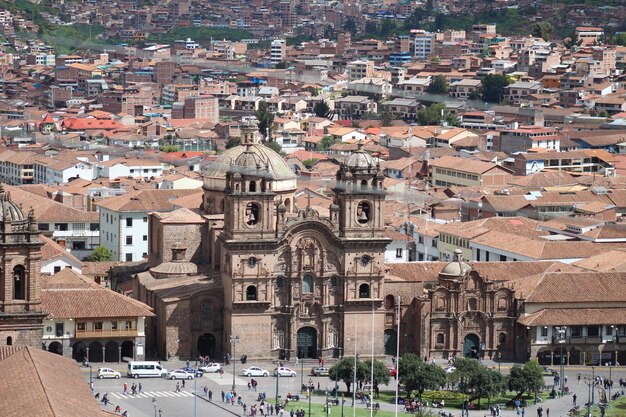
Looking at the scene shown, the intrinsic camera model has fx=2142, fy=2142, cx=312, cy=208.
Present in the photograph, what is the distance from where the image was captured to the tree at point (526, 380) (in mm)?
80125

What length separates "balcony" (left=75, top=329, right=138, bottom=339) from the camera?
85188mm

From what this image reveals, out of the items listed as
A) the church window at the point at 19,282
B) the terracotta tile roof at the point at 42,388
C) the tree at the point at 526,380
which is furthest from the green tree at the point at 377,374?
the church window at the point at 19,282

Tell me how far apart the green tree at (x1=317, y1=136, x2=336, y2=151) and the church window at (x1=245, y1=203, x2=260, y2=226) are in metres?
86.0

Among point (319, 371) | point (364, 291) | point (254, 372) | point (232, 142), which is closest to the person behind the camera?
point (254, 372)

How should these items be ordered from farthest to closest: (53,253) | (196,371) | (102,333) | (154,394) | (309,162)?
(309,162), (53,253), (102,333), (196,371), (154,394)

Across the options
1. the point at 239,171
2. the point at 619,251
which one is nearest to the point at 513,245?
the point at 619,251

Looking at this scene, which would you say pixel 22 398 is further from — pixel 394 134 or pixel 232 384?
pixel 394 134

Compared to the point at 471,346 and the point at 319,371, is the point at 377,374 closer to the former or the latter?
the point at 319,371

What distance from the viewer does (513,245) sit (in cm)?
10219

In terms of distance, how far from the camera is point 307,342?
87875 millimetres

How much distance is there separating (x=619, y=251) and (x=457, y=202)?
28089 millimetres

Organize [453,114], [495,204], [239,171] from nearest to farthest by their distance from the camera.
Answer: [239,171] → [495,204] → [453,114]

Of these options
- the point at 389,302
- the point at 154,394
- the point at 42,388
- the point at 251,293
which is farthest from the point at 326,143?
the point at 42,388

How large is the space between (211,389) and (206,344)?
6.59 m
